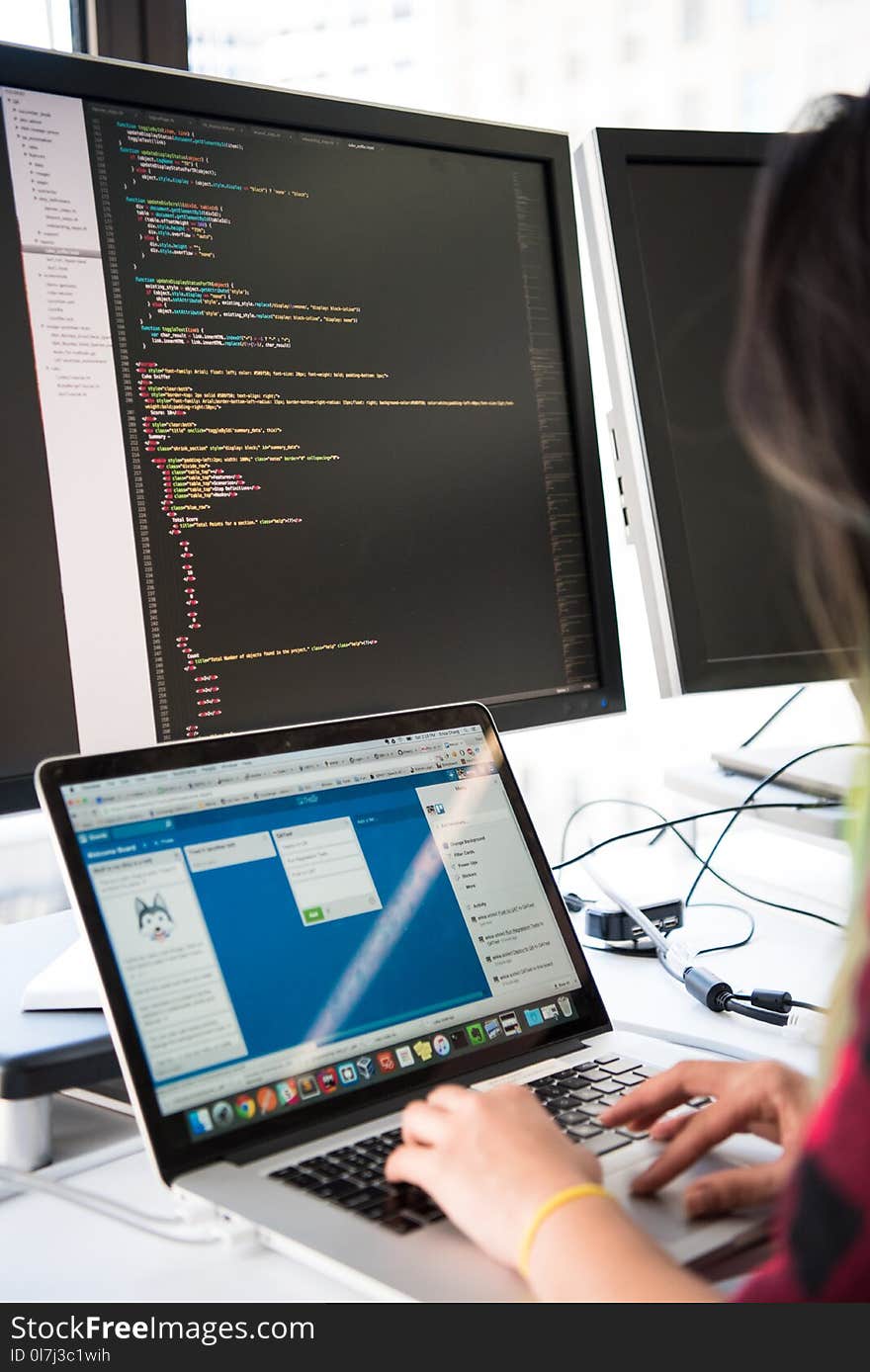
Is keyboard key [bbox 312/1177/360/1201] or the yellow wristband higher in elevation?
the yellow wristband

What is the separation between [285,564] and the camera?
0.82m

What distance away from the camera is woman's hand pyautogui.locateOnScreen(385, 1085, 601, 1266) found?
1.65ft

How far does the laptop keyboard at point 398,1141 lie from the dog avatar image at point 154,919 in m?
0.13

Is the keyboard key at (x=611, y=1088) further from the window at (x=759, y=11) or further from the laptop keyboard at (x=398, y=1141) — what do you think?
the window at (x=759, y=11)

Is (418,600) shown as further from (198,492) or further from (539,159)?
(539,159)

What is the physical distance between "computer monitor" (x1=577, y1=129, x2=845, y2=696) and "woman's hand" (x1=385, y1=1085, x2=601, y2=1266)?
1.62 ft

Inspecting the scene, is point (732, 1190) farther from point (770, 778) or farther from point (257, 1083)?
point (770, 778)

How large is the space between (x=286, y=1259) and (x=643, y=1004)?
1.26ft

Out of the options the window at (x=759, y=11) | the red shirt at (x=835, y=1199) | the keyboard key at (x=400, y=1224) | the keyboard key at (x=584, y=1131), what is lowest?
the keyboard key at (x=584, y=1131)

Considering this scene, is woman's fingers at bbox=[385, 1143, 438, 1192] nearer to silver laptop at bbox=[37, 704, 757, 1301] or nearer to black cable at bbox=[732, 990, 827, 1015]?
silver laptop at bbox=[37, 704, 757, 1301]

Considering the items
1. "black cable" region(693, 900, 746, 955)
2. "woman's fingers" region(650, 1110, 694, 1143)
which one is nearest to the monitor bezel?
"woman's fingers" region(650, 1110, 694, 1143)

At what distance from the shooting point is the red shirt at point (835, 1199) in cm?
38

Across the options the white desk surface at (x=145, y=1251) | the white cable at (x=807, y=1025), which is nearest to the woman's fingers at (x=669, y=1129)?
the white desk surface at (x=145, y=1251)

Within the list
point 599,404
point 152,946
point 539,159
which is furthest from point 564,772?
point 152,946
